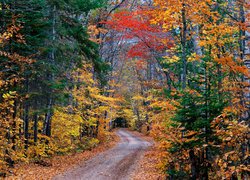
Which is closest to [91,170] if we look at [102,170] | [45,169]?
[102,170]

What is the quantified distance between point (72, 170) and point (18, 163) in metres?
2.87

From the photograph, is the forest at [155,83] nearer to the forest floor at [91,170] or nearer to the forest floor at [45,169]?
the forest floor at [45,169]

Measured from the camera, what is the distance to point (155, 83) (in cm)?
2750

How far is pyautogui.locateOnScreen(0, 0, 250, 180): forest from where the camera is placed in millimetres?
8181

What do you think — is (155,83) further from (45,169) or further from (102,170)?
(45,169)

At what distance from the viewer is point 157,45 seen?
19.5m

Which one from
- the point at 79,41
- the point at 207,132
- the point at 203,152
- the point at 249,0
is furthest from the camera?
the point at 79,41

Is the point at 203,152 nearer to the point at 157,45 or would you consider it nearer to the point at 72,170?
the point at 72,170

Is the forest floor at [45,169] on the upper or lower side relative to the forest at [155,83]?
lower

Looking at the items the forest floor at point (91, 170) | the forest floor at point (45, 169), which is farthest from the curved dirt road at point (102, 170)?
the forest floor at point (45, 169)

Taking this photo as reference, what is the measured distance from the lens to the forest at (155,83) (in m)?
8.18

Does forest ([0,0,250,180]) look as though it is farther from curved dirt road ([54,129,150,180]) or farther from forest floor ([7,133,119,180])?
curved dirt road ([54,129,150,180])

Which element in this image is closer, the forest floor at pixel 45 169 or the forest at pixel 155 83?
the forest at pixel 155 83

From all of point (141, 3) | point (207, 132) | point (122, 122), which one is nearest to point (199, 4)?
point (207, 132)
